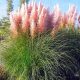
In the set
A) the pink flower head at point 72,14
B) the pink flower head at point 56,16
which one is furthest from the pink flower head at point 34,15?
the pink flower head at point 72,14

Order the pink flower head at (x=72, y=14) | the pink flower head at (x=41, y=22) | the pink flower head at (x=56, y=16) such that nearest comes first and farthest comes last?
1. the pink flower head at (x=41, y=22)
2. the pink flower head at (x=56, y=16)
3. the pink flower head at (x=72, y=14)

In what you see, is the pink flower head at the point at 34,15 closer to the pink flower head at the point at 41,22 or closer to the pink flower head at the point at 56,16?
the pink flower head at the point at 41,22

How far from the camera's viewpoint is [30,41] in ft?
22.1

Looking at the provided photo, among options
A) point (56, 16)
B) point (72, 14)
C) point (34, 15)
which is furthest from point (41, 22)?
point (72, 14)

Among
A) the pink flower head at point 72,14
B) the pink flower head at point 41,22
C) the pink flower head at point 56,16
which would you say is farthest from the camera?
the pink flower head at point 72,14

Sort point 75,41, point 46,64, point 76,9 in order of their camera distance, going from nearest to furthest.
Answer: point 46,64 → point 75,41 → point 76,9

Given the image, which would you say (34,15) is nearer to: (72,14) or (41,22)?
(41,22)

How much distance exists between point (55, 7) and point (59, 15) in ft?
0.78

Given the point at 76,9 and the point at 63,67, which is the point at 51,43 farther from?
the point at 76,9

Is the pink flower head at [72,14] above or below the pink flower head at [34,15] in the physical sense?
below

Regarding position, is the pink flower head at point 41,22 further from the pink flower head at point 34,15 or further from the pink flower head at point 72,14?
the pink flower head at point 72,14

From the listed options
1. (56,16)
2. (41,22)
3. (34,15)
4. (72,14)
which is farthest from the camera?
(72,14)

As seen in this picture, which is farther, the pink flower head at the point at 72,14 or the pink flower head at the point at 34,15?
the pink flower head at the point at 72,14

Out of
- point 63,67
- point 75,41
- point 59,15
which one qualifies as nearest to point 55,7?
point 59,15
